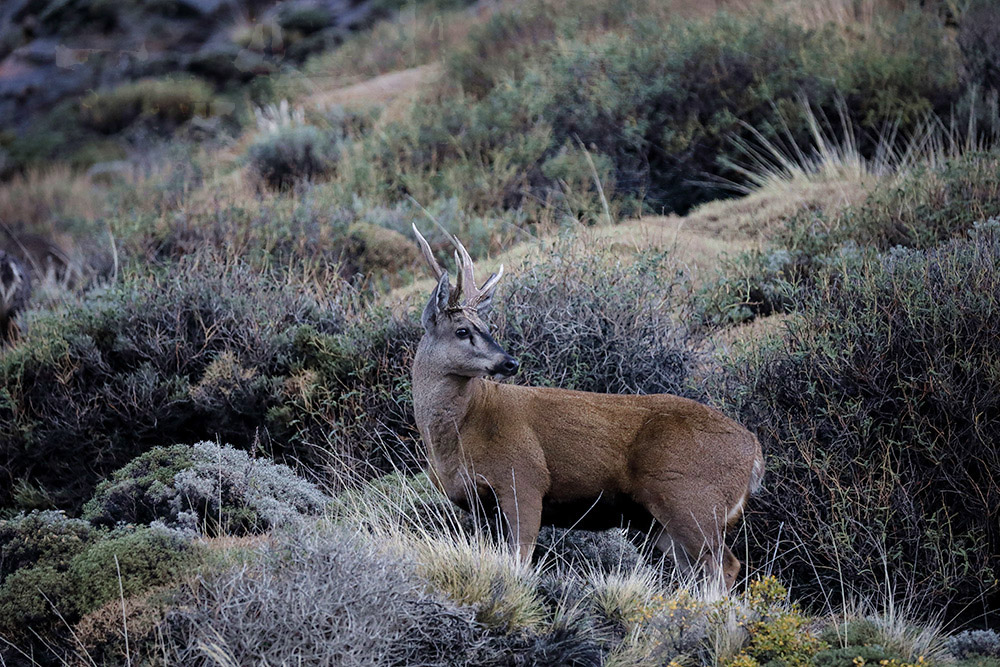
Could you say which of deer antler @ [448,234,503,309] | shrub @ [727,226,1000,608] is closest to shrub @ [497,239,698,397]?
shrub @ [727,226,1000,608]

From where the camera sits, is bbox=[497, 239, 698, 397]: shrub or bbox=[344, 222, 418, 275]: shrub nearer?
bbox=[497, 239, 698, 397]: shrub

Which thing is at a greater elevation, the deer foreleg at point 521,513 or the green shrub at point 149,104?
the deer foreleg at point 521,513

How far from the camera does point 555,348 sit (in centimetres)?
884

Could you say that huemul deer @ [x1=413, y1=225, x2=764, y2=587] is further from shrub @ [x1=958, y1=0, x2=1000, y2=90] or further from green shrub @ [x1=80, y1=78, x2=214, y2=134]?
green shrub @ [x1=80, y1=78, x2=214, y2=134]

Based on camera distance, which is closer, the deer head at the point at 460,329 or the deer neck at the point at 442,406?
the deer head at the point at 460,329

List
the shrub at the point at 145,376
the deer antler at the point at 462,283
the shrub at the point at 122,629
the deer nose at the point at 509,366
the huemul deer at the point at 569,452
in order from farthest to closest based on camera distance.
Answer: the shrub at the point at 145,376 < the deer antler at the point at 462,283 < the huemul deer at the point at 569,452 < the deer nose at the point at 509,366 < the shrub at the point at 122,629

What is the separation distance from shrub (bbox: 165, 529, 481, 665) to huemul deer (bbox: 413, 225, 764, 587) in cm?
80

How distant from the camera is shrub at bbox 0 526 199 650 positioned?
591cm

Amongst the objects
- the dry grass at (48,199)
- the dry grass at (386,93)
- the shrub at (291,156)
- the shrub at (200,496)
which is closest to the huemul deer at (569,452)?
the shrub at (200,496)

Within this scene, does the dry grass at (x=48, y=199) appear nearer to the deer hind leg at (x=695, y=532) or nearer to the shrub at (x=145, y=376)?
the shrub at (x=145, y=376)

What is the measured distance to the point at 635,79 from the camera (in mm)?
15523

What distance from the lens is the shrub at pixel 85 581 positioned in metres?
5.91

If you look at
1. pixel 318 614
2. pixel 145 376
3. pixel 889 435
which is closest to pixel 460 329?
pixel 318 614

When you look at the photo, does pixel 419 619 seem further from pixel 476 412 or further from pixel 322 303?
pixel 322 303
